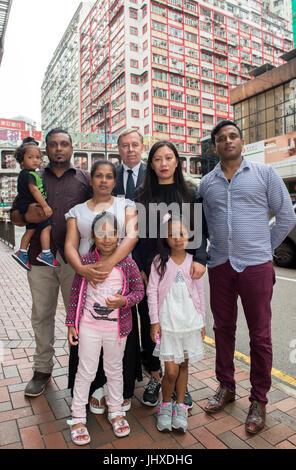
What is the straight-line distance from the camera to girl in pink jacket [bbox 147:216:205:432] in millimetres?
2457

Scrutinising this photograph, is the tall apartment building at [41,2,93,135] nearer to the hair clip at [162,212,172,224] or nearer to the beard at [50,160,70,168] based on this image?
the beard at [50,160,70,168]

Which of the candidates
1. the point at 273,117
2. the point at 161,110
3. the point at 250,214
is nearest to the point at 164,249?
the point at 250,214

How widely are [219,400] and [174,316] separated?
87 cm

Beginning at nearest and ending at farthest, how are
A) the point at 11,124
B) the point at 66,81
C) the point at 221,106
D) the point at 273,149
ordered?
Result: the point at 273,149 → the point at 221,106 → the point at 11,124 → the point at 66,81

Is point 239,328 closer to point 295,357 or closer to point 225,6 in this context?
point 295,357

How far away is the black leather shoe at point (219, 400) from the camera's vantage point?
106 inches

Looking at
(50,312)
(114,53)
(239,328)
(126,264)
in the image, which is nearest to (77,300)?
(126,264)

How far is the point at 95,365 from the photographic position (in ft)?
8.20

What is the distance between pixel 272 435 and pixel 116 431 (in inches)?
42.6

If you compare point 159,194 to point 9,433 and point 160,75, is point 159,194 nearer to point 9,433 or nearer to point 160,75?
point 9,433

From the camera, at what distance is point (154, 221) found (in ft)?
8.88

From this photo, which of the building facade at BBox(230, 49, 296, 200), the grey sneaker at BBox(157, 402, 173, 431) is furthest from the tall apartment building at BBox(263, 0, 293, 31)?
the grey sneaker at BBox(157, 402, 173, 431)
